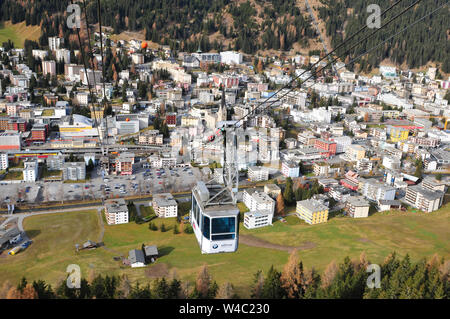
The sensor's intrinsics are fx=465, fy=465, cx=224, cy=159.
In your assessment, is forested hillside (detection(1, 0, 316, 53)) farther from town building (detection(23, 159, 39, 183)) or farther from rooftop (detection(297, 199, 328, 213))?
rooftop (detection(297, 199, 328, 213))

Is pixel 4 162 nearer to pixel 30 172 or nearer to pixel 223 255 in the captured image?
pixel 30 172

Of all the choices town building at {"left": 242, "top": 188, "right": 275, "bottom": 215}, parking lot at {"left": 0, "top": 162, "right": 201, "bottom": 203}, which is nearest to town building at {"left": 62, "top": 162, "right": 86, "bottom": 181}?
parking lot at {"left": 0, "top": 162, "right": 201, "bottom": 203}

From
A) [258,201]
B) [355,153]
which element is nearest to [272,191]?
[258,201]

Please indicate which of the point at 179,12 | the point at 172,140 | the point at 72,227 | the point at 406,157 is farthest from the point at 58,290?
the point at 179,12

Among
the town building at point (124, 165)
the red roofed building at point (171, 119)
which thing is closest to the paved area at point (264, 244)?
the town building at point (124, 165)

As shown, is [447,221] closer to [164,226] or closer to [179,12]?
[164,226]

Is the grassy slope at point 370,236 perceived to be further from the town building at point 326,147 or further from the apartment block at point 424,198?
the town building at point 326,147
